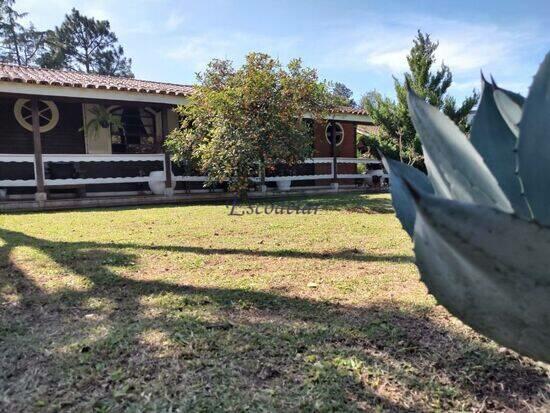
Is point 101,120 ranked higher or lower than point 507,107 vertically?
Result: higher

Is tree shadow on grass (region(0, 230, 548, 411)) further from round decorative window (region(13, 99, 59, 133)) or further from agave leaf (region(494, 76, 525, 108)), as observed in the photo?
round decorative window (region(13, 99, 59, 133))

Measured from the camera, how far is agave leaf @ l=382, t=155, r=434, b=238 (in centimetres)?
133

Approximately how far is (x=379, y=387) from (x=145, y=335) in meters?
1.35

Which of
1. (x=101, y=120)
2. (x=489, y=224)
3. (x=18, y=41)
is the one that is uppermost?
(x=18, y=41)

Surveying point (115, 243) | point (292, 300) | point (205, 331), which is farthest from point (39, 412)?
point (115, 243)

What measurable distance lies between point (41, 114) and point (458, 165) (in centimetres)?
1350

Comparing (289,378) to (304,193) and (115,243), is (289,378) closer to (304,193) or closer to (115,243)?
(115,243)

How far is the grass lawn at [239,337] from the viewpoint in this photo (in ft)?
6.48

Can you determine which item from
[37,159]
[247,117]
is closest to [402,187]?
[247,117]

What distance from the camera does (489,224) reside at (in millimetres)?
923

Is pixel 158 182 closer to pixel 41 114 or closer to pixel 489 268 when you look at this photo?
pixel 41 114

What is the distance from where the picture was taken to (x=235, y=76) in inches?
421

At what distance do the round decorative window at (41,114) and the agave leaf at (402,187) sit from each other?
13.1 meters

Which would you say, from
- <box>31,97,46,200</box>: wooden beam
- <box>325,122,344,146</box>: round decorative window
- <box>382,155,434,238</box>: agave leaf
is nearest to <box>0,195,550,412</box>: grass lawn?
<box>382,155,434,238</box>: agave leaf
